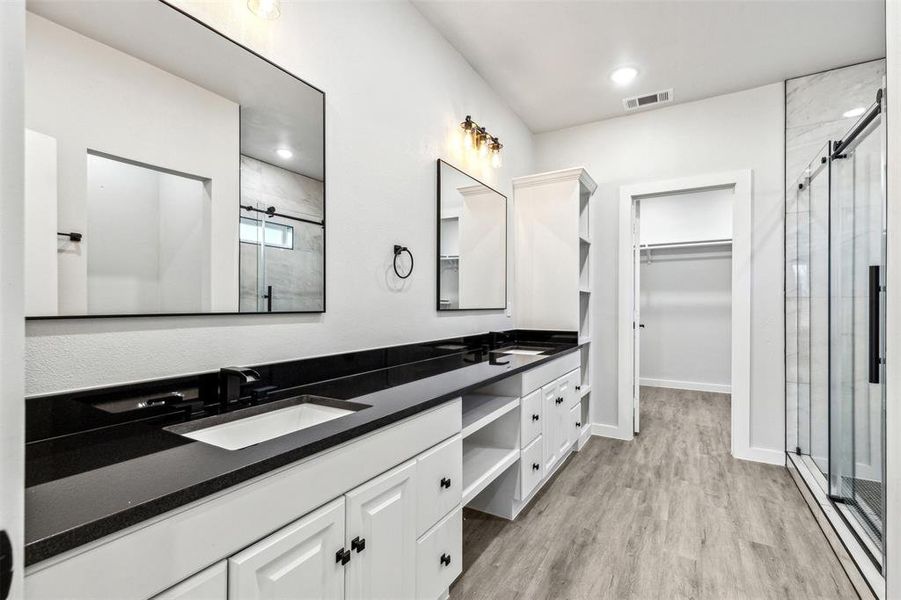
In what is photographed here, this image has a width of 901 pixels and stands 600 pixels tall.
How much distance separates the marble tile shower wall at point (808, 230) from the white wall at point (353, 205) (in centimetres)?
230

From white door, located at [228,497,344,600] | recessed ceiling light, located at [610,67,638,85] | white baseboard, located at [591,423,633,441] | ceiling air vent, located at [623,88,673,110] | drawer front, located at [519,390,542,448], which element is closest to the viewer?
white door, located at [228,497,344,600]

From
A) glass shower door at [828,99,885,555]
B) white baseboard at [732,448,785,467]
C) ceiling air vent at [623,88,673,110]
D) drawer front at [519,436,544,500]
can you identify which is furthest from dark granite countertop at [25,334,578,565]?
ceiling air vent at [623,88,673,110]

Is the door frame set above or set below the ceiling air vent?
below

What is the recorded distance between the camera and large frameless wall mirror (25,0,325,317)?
1050 mm

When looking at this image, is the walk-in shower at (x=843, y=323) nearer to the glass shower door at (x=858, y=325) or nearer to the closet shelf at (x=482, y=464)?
the glass shower door at (x=858, y=325)

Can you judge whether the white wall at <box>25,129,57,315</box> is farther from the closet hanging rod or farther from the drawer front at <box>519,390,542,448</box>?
the closet hanging rod

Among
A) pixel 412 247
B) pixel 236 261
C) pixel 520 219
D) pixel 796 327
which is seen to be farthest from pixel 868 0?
pixel 236 261

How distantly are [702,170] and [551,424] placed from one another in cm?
245

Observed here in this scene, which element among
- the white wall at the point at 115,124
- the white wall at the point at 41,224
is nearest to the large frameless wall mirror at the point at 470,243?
the white wall at the point at 115,124

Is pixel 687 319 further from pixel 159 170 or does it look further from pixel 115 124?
pixel 115 124

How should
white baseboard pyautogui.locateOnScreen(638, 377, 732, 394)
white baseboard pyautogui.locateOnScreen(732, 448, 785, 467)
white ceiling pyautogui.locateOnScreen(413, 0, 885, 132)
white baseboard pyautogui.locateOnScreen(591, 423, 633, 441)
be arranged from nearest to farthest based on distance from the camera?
1. white ceiling pyautogui.locateOnScreen(413, 0, 885, 132)
2. white baseboard pyautogui.locateOnScreen(732, 448, 785, 467)
3. white baseboard pyautogui.locateOnScreen(591, 423, 633, 441)
4. white baseboard pyautogui.locateOnScreen(638, 377, 732, 394)

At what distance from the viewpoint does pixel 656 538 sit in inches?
86.9

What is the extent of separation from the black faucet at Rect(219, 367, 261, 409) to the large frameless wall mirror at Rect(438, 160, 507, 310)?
54.4 inches

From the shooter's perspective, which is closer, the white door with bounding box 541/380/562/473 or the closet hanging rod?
the white door with bounding box 541/380/562/473
